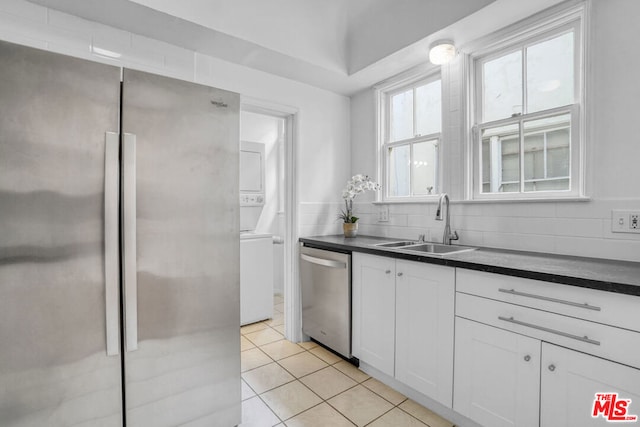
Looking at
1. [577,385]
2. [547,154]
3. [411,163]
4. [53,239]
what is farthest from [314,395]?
[547,154]

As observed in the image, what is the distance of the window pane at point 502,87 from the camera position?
→ 208 centimetres

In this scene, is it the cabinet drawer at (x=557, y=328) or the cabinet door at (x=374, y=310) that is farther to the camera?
the cabinet door at (x=374, y=310)

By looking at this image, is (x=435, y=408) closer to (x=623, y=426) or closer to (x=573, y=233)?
(x=623, y=426)

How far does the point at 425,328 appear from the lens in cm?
177

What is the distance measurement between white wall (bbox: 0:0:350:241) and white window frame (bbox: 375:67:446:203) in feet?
1.26

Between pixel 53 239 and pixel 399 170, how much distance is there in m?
2.46

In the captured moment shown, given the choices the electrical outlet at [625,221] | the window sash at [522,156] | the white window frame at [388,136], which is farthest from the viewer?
the white window frame at [388,136]

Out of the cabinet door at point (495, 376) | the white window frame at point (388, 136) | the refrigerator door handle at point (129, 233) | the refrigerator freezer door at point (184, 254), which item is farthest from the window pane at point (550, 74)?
the refrigerator door handle at point (129, 233)

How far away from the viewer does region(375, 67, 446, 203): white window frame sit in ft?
8.24

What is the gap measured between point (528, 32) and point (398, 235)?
64.8 inches

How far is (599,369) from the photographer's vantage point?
1.17m

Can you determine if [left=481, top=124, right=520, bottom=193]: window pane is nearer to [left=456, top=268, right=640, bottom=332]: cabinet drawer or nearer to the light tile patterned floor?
[left=456, top=268, right=640, bottom=332]: cabinet drawer

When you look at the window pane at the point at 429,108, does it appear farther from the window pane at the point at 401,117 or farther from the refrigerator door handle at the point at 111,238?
the refrigerator door handle at the point at 111,238

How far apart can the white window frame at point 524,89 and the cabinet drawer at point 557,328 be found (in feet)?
2.68
